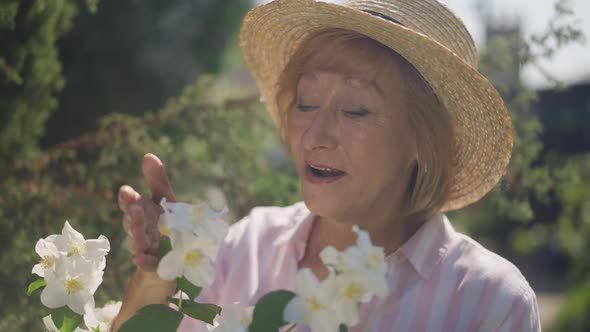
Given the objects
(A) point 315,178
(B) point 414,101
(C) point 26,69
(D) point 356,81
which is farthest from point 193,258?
(C) point 26,69

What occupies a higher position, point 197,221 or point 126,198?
point 197,221

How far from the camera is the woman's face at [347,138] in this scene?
169cm

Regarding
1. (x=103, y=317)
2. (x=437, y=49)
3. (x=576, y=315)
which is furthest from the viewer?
(x=576, y=315)

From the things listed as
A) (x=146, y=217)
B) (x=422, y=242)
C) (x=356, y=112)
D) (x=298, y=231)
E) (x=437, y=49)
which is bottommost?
(x=298, y=231)

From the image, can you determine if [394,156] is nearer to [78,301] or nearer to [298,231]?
[298,231]

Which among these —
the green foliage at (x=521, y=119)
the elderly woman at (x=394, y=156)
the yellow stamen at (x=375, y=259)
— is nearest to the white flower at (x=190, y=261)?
the yellow stamen at (x=375, y=259)

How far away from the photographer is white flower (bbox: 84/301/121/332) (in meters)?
1.23

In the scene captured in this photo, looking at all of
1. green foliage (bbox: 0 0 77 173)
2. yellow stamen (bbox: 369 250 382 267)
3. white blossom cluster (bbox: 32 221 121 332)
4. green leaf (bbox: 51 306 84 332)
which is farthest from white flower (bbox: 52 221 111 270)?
green foliage (bbox: 0 0 77 173)

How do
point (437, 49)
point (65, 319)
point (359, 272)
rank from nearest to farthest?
point (359, 272) < point (65, 319) < point (437, 49)

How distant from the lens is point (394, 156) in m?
1.79

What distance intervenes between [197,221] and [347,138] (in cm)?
66

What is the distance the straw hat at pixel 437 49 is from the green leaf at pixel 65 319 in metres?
0.84

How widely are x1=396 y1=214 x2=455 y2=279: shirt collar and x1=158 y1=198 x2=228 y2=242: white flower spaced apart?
81 centimetres

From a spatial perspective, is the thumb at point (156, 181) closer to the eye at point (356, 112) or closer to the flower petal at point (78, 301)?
the flower petal at point (78, 301)
